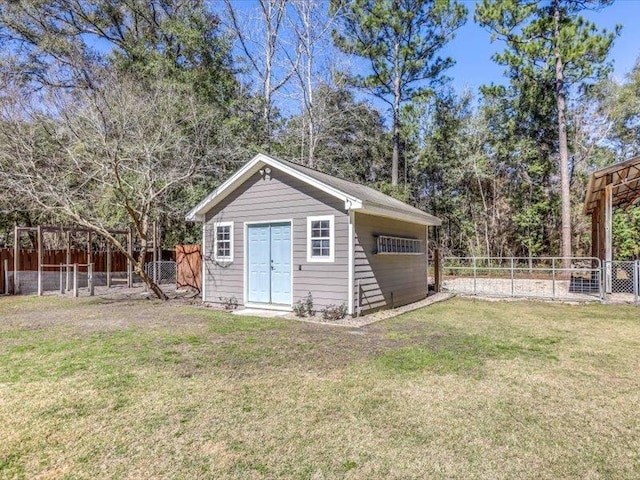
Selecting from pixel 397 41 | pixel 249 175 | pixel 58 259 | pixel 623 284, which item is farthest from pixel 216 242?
pixel 397 41

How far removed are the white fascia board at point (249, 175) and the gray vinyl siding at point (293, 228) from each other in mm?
144

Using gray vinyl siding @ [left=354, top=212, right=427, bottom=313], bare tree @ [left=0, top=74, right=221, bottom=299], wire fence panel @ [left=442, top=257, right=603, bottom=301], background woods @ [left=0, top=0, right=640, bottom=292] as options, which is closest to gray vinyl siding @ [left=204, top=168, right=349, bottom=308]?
gray vinyl siding @ [left=354, top=212, right=427, bottom=313]

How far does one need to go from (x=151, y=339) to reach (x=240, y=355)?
171cm

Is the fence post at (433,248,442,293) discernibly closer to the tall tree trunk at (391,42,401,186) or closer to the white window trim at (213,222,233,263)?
the white window trim at (213,222,233,263)

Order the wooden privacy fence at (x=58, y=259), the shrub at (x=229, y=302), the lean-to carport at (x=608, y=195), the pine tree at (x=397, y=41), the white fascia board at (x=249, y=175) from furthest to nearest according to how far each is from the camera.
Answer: the pine tree at (x=397, y=41), the wooden privacy fence at (x=58, y=259), the lean-to carport at (x=608, y=195), the shrub at (x=229, y=302), the white fascia board at (x=249, y=175)

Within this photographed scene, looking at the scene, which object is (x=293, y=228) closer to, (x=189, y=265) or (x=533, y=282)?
(x=189, y=265)

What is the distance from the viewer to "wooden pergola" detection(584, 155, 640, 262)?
32.5 feet

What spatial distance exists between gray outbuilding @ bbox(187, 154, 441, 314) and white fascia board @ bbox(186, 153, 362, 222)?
2 cm

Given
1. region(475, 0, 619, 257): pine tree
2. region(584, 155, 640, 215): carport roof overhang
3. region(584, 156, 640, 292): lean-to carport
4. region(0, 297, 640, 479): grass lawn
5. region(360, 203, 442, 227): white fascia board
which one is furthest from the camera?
region(475, 0, 619, 257): pine tree

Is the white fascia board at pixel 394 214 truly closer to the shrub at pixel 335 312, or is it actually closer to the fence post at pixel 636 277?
the shrub at pixel 335 312

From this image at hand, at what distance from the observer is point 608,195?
33.1ft

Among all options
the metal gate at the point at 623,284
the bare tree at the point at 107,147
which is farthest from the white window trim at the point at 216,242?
the metal gate at the point at 623,284

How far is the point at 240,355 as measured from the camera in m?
5.07

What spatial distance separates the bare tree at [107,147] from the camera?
32.7ft
